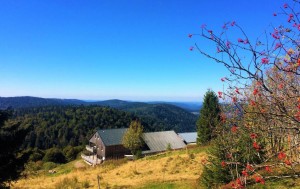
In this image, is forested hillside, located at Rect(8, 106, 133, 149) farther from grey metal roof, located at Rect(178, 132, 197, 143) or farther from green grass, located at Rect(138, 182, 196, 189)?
green grass, located at Rect(138, 182, 196, 189)

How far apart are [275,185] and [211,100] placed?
33342 mm

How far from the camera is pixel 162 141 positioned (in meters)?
65.2

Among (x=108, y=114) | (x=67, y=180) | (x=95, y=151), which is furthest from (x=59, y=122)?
(x=67, y=180)

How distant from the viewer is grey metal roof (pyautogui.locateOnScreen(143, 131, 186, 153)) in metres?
62.2

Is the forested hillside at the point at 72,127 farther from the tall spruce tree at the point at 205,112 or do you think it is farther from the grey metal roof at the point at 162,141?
the tall spruce tree at the point at 205,112

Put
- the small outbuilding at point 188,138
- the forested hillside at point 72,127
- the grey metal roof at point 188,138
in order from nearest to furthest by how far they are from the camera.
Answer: the small outbuilding at point 188,138, the grey metal roof at point 188,138, the forested hillside at point 72,127

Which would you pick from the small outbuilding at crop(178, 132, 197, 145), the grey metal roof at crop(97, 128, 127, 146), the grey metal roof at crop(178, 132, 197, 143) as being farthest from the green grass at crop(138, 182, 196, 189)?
the grey metal roof at crop(178, 132, 197, 143)

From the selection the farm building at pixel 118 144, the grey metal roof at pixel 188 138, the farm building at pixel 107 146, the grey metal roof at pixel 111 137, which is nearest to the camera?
the farm building at pixel 107 146

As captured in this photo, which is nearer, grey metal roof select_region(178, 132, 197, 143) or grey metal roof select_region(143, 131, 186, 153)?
grey metal roof select_region(143, 131, 186, 153)

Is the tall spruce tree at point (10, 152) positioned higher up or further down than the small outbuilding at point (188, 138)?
higher up

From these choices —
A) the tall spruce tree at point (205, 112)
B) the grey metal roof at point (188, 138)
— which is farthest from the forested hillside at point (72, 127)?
the tall spruce tree at point (205, 112)

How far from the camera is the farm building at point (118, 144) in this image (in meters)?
60.7

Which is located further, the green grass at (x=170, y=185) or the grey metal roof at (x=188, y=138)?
the grey metal roof at (x=188, y=138)

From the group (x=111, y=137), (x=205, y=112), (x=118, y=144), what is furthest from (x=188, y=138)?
(x=205, y=112)
